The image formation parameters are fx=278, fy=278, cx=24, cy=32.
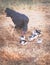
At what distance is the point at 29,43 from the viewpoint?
2.04 metres

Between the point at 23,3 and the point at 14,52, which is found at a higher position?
the point at 23,3

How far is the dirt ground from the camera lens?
1.96 meters

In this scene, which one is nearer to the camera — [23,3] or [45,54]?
[45,54]

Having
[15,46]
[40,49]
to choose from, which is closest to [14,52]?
[15,46]

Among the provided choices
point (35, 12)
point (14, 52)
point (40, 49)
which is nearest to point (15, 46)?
point (14, 52)

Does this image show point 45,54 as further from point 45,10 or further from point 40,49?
point 45,10

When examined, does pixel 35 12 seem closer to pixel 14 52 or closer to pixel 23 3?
pixel 23 3

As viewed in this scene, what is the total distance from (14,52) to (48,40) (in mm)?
268

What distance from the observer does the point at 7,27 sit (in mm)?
2129

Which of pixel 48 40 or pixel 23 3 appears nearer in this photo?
pixel 48 40

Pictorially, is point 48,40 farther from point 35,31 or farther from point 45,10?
point 45,10

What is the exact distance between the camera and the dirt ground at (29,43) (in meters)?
1.96

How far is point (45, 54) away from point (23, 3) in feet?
1.54

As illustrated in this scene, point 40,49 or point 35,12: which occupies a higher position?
point 35,12
